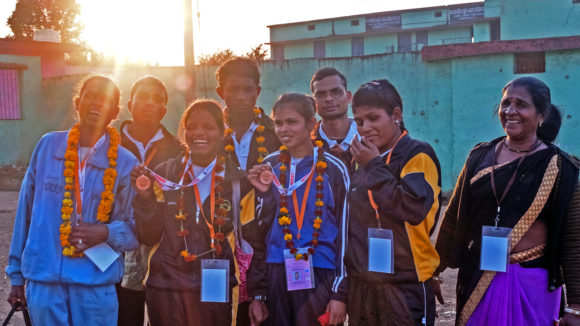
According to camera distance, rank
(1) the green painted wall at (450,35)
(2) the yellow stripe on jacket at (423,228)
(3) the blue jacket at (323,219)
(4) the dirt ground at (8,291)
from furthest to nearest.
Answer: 1. (1) the green painted wall at (450,35)
2. (4) the dirt ground at (8,291)
3. (3) the blue jacket at (323,219)
4. (2) the yellow stripe on jacket at (423,228)

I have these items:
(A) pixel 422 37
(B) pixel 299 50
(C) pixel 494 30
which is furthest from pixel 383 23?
(C) pixel 494 30

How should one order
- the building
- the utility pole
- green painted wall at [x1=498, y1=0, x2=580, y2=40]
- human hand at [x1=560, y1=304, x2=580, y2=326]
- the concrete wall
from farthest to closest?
the building → green painted wall at [x1=498, y1=0, x2=580, y2=40] → the concrete wall → the utility pole → human hand at [x1=560, y1=304, x2=580, y2=326]

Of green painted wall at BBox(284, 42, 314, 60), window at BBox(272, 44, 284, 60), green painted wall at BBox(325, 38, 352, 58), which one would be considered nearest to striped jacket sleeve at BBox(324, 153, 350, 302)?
green painted wall at BBox(325, 38, 352, 58)

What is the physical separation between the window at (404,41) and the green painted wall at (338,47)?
11.4 feet

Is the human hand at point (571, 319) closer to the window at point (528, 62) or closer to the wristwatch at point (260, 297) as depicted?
the wristwatch at point (260, 297)

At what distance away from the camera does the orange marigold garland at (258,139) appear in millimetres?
3636

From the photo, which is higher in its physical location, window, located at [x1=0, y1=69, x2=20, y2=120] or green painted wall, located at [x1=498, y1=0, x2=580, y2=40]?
green painted wall, located at [x1=498, y1=0, x2=580, y2=40]

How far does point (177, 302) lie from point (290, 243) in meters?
0.75

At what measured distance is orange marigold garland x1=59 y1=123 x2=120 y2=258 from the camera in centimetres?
306

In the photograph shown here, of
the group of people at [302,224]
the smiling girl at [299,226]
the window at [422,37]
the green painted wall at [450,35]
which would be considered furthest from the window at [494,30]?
the smiling girl at [299,226]

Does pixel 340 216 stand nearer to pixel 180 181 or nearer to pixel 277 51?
pixel 180 181

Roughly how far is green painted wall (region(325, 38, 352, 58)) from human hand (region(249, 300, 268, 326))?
123 feet

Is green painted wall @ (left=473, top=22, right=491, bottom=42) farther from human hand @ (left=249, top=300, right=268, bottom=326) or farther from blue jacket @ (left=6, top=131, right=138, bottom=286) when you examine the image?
blue jacket @ (left=6, top=131, right=138, bottom=286)

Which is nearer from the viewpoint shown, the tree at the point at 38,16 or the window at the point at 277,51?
the tree at the point at 38,16
